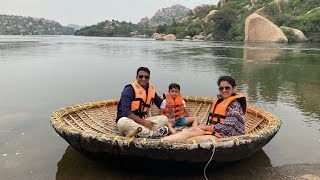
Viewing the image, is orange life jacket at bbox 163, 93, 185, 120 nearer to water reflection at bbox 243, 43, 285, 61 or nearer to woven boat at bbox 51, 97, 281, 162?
woven boat at bbox 51, 97, 281, 162

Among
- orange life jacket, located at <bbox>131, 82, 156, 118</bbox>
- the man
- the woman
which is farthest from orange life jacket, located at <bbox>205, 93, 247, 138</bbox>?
orange life jacket, located at <bbox>131, 82, 156, 118</bbox>

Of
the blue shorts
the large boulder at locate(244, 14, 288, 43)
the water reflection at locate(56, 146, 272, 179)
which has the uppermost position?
the large boulder at locate(244, 14, 288, 43)

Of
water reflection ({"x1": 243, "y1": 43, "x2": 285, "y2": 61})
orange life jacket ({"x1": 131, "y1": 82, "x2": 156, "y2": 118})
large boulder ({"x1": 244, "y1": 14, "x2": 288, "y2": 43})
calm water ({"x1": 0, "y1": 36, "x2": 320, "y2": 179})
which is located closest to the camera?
calm water ({"x1": 0, "y1": 36, "x2": 320, "y2": 179})

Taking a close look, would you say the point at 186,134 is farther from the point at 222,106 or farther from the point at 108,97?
the point at 108,97

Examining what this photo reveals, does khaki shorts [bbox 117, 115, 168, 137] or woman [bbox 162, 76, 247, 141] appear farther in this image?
khaki shorts [bbox 117, 115, 168, 137]

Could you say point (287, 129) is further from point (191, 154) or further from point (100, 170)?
point (100, 170)

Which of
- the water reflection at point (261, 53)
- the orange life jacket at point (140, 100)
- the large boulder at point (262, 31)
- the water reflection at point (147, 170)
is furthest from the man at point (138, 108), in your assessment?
the large boulder at point (262, 31)

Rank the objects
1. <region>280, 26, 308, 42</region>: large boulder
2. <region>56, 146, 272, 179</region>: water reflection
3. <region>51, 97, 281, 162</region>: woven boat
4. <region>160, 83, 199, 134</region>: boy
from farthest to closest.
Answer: <region>280, 26, 308, 42</region>: large boulder < <region>160, 83, 199, 134</region>: boy < <region>56, 146, 272, 179</region>: water reflection < <region>51, 97, 281, 162</region>: woven boat

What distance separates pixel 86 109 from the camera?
5762 millimetres

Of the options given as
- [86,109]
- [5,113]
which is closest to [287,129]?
[86,109]

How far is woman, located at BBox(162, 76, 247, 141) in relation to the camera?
4.16 metres

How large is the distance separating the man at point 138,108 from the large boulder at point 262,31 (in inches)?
1569

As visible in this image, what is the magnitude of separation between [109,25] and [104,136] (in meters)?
98.2

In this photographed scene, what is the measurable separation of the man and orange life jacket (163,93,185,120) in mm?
682
